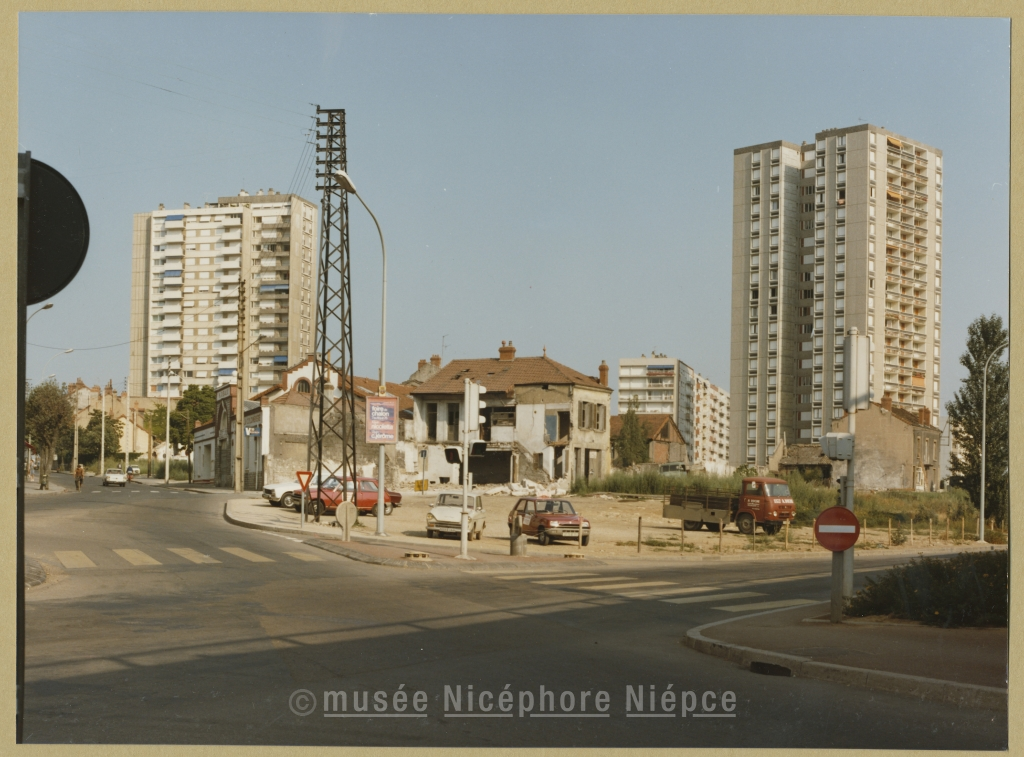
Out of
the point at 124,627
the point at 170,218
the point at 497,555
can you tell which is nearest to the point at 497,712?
the point at 124,627

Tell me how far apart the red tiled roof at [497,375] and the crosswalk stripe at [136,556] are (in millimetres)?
9448

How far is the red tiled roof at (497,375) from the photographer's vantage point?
29.3 meters

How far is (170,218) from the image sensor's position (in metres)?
140

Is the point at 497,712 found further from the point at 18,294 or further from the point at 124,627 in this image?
the point at 124,627

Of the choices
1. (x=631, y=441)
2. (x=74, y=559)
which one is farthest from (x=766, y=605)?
(x=631, y=441)

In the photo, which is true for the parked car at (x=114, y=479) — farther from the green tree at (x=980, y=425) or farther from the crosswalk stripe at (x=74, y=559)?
the green tree at (x=980, y=425)

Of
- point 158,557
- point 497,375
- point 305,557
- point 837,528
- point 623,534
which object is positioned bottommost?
point 623,534

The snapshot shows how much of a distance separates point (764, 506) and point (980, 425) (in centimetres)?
1991

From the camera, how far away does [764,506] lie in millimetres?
33938

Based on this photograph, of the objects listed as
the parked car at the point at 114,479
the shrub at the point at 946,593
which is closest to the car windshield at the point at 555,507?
the shrub at the point at 946,593

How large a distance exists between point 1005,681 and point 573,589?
9.33 metres

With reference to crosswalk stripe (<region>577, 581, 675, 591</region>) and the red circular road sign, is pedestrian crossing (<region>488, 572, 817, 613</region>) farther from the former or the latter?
the red circular road sign

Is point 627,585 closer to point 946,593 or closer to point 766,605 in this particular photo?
point 766,605

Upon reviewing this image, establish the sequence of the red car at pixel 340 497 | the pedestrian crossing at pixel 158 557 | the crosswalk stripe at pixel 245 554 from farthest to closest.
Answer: the red car at pixel 340 497 → the crosswalk stripe at pixel 245 554 → the pedestrian crossing at pixel 158 557
